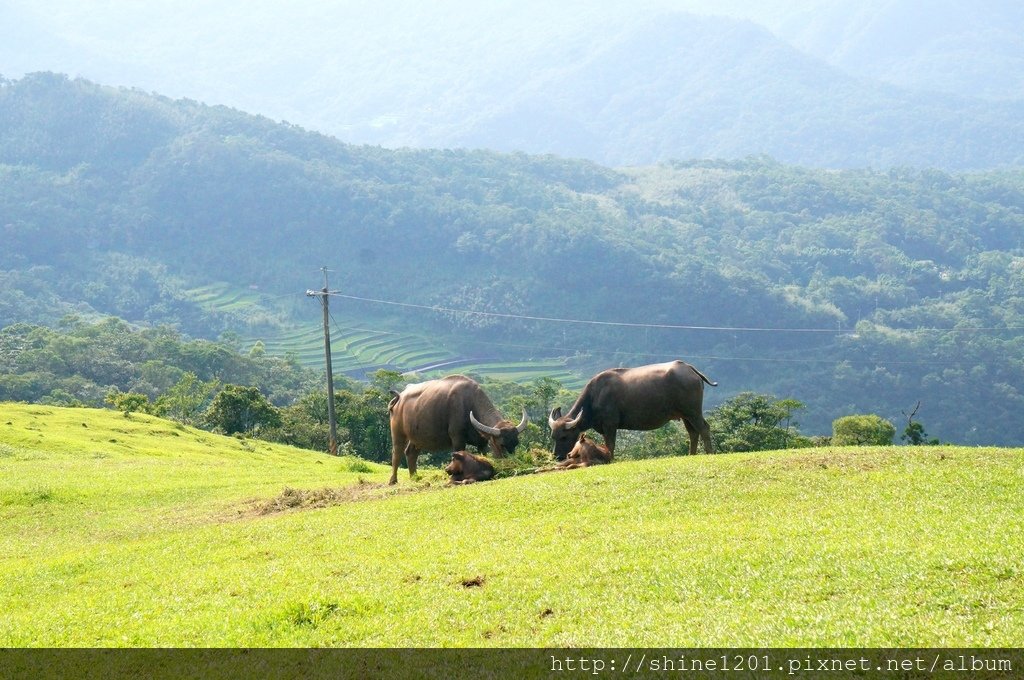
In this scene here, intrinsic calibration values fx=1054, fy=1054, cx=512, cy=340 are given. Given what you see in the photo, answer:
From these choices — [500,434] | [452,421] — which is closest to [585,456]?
[500,434]

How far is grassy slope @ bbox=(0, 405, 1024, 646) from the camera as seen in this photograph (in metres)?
9.67

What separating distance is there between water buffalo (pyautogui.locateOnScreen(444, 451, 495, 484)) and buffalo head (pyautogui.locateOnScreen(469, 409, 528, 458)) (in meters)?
1.28

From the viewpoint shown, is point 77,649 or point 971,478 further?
point 971,478

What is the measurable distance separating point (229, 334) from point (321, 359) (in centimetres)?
1342

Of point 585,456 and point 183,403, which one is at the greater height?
point 585,456

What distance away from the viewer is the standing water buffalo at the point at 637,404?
23375 millimetres

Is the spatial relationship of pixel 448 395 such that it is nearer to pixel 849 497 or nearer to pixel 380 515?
pixel 380 515

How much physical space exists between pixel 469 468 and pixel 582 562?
8.94 metres

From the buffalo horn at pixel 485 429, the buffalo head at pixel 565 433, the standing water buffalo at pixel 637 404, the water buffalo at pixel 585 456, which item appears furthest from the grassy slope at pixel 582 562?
the standing water buffalo at pixel 637 404

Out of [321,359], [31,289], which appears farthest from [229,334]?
[31,289]

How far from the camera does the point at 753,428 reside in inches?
1388

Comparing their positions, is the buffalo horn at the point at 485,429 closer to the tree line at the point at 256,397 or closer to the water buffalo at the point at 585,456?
the tree line at the point at 256,397

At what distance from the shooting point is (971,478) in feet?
49.0

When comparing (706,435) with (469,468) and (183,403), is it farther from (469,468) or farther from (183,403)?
(183,403)
